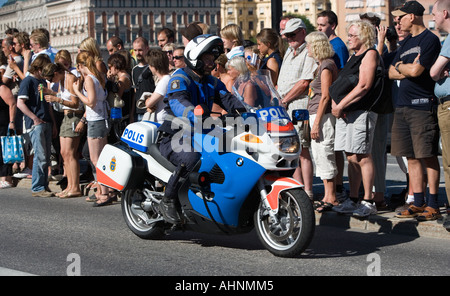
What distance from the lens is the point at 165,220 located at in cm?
856

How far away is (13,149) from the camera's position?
13531mm

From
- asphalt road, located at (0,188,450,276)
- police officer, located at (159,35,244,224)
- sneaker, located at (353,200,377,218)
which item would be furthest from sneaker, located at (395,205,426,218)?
police officer, located at (159,35,244,224)

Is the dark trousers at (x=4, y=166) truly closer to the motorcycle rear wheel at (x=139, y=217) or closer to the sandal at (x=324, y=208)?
the motorcycle rear wheel at (x=139, y=217)

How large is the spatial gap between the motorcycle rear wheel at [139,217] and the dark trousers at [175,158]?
22.0 inches

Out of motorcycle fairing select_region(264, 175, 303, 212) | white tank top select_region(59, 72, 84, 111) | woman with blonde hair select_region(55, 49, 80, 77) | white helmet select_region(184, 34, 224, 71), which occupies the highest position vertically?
white helmet select_region(184, 34, 224, 71)

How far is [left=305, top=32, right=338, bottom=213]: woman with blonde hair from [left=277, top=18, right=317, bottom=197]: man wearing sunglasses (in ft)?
0.75

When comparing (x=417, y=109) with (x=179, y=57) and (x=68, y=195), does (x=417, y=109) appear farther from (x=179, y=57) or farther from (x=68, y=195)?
(x=68, y=195)

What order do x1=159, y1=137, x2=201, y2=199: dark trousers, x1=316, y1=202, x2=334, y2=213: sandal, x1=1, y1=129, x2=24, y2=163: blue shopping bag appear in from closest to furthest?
x1=159, y1=137, x2=201, y2=199: dark trousers, x1=316, y1=202, x2=334, y2=213: sandal, x1=1, y1=129, x2=24, y2=163: blue shopping bag

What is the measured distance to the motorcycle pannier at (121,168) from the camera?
8.73 metres

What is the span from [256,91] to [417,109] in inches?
81.9

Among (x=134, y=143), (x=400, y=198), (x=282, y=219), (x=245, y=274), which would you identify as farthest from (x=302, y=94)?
(x=245, y=274)

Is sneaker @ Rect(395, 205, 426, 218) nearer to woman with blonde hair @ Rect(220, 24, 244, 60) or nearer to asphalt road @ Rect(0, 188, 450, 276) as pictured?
asphalt road @ Rect(0, 188, 450, 276)

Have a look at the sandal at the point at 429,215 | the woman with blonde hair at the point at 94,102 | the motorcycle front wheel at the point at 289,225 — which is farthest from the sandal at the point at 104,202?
the sandal at the point at 429,215

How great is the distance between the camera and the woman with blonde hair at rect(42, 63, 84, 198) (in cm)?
1219
